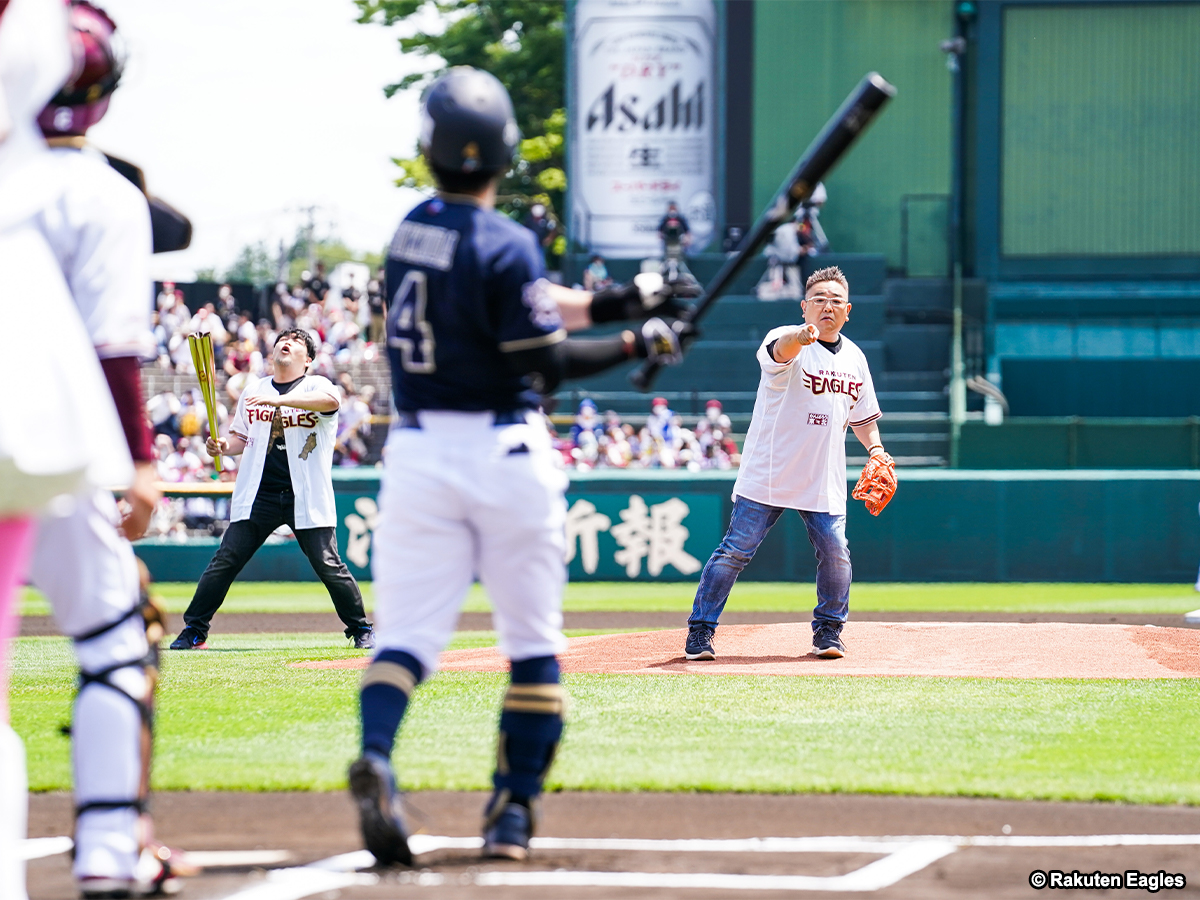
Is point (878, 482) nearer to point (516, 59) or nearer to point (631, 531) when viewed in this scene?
point (631, 531)

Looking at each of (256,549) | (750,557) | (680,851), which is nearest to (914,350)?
(256,549)

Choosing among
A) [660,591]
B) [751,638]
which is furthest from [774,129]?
[751,638]

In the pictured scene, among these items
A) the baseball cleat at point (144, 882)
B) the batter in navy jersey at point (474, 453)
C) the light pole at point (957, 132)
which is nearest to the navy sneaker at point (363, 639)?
the batter in navy jersey at point (474, 453)

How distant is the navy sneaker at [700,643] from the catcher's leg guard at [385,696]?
179 inches

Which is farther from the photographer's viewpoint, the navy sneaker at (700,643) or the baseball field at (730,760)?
the navy sneaker at (700,643)

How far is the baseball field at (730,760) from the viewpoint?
416 centimetres

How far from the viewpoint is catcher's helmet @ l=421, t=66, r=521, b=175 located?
4297mm

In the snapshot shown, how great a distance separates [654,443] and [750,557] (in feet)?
46.9

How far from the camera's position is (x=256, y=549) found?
10062mm

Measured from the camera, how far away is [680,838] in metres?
4.49

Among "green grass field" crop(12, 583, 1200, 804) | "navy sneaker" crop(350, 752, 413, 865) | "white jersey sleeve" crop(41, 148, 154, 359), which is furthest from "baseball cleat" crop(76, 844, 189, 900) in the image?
"green grass field" crop(12, 583, 1200, 804)

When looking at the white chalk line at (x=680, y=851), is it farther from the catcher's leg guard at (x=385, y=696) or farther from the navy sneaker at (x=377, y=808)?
the catcher's leg guard at (x=385, y=696)

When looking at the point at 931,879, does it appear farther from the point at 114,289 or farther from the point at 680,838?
the point at 114,289

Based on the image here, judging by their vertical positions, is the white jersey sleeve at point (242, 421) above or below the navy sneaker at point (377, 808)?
above
